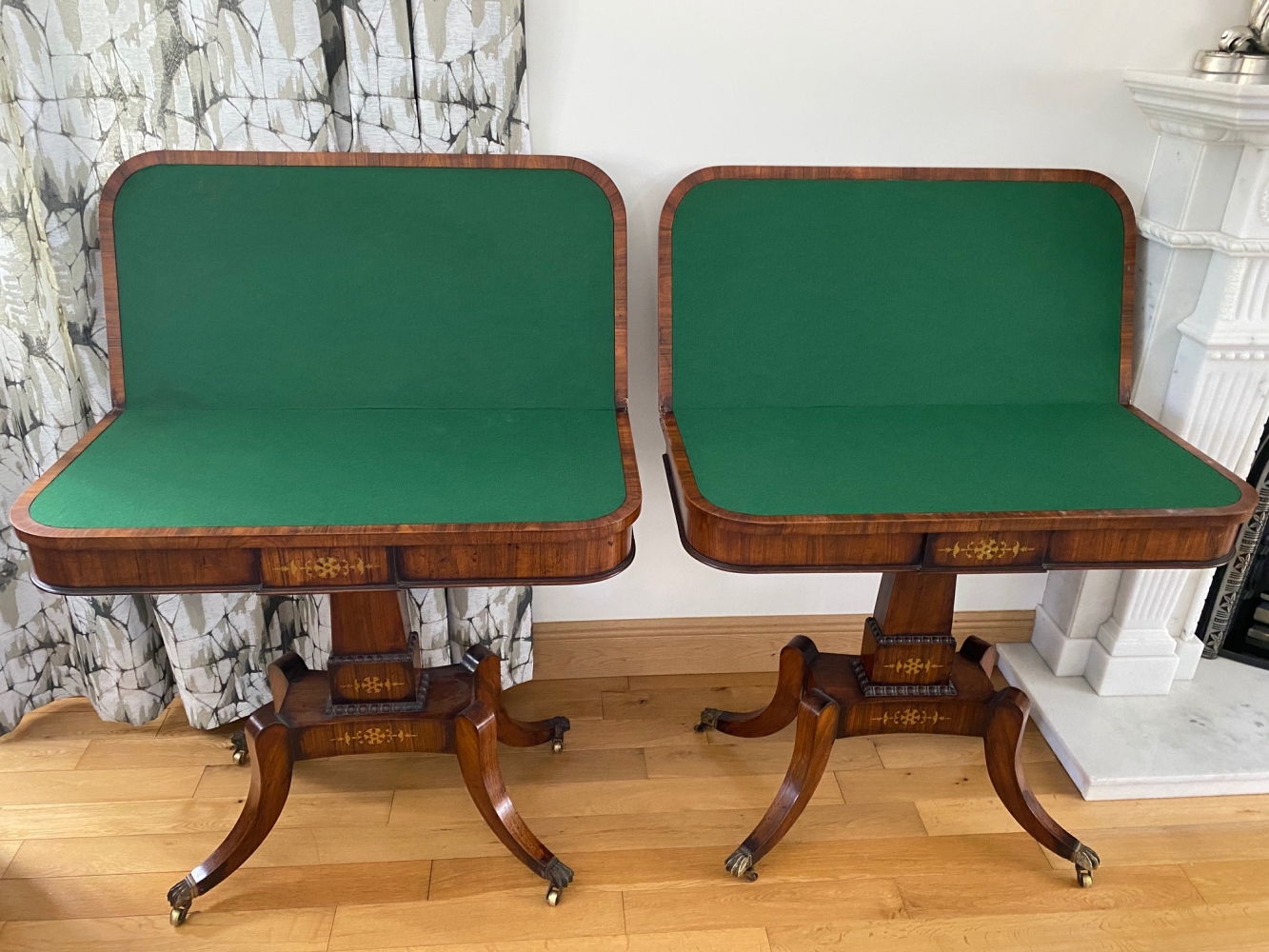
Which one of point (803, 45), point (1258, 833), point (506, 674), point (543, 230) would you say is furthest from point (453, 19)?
point (1258, 833)

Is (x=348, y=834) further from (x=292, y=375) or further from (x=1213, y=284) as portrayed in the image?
(x=1213, y=284)

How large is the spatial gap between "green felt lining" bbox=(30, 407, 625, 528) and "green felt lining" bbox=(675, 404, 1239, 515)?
19 cm

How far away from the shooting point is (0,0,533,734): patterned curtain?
1534 millimetres

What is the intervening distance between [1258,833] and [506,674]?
4.79 feet

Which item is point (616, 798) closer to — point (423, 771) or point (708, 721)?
point (708, 721)

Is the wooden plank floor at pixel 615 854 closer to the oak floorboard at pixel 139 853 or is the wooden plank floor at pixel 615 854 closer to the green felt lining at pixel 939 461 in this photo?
the oak floorboard at pixel 139 853

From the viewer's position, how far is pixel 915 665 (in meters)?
1.72

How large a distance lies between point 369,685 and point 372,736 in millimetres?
88

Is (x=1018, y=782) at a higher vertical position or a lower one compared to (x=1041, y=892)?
higher

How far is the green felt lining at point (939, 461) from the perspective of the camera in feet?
4.56

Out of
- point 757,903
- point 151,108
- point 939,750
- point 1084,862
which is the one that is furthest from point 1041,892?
point 151,108

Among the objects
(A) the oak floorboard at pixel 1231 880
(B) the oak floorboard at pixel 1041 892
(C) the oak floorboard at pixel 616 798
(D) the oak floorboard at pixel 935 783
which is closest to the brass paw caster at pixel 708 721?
(C) the oak floorboard at pixel 616 798

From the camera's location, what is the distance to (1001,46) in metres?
1.75

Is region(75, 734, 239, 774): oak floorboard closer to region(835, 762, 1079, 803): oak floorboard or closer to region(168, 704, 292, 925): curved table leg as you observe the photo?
region(168, 704, 292, 925): curved table leg
